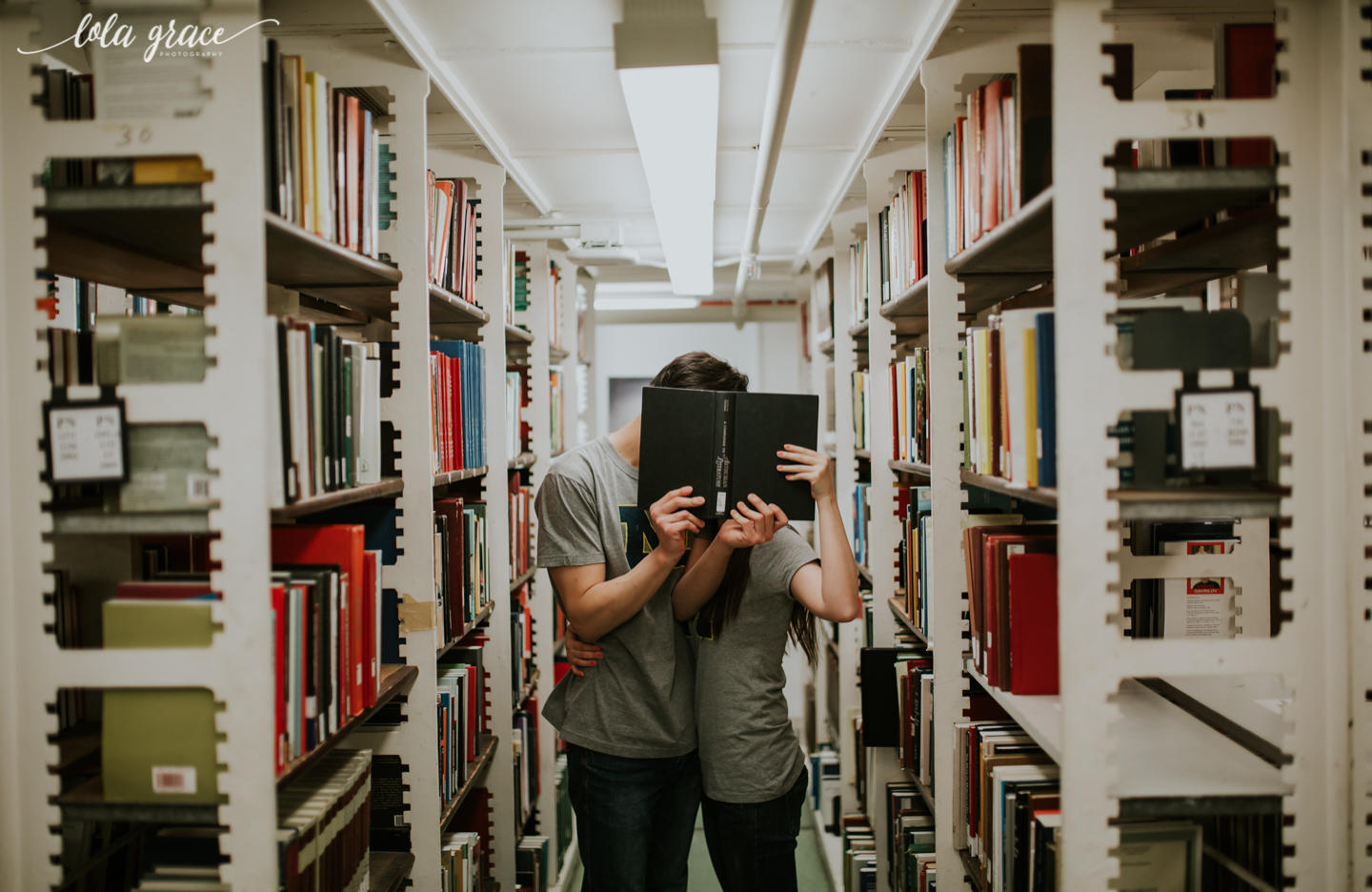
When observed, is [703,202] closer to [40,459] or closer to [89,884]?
[40,459]

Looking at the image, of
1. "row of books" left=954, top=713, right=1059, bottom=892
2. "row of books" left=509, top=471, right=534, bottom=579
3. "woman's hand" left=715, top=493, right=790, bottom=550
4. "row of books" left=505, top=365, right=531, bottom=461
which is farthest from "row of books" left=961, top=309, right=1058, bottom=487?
"row of books" left=509, top=471, right=534, bottom=579

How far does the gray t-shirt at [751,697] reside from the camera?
1.55 m

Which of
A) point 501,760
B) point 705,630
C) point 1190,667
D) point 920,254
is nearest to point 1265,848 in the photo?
point 1190,667

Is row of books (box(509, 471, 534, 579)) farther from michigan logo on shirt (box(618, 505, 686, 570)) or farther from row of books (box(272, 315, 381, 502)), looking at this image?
row of books (box(272, 315, 381, 502))

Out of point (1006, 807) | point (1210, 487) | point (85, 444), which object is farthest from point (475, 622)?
point (1210, 487)

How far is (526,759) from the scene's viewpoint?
261 cm

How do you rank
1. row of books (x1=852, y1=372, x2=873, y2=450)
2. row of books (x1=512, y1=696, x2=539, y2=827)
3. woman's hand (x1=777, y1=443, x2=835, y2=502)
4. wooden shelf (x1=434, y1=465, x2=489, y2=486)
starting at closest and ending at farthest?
woman's hand (x1=777, y1=443, x2=835, y2=502)
wooden shelf (x1=434, y1=465, x2=489, y2=486)
row of books (x1=512, y1=696, x2=539, y2=827)
row of books (x1=852, y1=372, x2=873, y2=450)

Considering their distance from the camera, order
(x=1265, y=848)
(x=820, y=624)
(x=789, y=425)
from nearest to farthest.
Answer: (x=1265, y=848), (x=789, y=425), (x=820, y=624)

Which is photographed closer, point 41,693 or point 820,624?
point 41,693

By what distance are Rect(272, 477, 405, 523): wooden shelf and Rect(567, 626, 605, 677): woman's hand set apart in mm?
495

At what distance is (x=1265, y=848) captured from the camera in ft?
4.00

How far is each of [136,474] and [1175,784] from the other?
1.59 m

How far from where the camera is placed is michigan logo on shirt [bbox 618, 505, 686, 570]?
1629 mm

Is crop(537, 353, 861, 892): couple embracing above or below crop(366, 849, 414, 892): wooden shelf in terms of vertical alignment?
above
